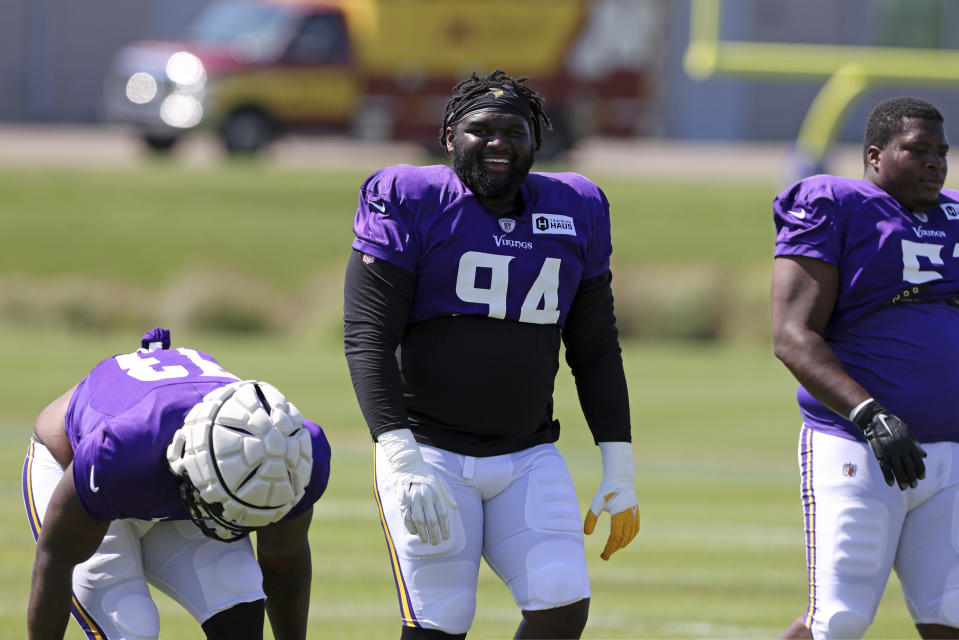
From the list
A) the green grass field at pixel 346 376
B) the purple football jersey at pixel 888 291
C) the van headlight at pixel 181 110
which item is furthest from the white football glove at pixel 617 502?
the van headlight at pixel 181 110

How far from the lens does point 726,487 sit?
11.9m

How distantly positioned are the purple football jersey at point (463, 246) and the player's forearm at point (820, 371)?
720 mm

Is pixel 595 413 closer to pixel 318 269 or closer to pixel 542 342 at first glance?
pixel 542 342

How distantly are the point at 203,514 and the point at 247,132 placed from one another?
2302 centimetres

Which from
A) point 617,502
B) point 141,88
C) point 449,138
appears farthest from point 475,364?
point 141,88

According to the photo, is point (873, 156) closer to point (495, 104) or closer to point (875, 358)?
point (875, 358)

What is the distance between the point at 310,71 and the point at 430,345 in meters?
22.3

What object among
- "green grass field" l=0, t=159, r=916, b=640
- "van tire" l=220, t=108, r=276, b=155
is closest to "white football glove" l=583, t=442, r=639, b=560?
"green grass field" l=0, t=159, r=916, b=640

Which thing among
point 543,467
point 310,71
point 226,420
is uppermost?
point 226,420

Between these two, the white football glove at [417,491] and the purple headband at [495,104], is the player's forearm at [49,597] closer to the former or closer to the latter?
the white football glove at [417,491]

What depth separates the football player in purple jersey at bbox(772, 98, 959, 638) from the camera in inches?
198

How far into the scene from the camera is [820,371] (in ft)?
16.4

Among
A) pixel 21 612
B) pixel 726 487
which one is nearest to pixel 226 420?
pixel 21 612

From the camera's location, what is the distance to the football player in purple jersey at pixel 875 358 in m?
5.03
